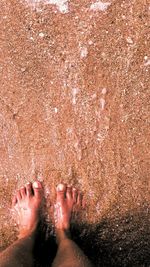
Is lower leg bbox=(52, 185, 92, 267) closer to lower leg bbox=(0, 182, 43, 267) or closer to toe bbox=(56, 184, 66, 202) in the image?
toe bbox=(56, 184, 66, 202)

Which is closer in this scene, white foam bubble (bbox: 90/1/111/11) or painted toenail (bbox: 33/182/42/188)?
white foam bubble (bbox: 90/1/111/11)

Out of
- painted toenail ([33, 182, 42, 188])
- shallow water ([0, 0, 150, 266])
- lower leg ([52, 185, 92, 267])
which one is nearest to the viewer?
lower leg ([52, 185, 92, 267])

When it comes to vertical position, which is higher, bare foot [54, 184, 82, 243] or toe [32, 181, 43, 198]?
toe [32, 181, 43, 198]

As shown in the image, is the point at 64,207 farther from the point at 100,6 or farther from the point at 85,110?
the point at 100,6

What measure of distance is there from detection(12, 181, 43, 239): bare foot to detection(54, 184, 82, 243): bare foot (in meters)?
0.12

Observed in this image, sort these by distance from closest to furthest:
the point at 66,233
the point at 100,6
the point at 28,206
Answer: the point at 100,6, the point at 66,233, the point at 28,206

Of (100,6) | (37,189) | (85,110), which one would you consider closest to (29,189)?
(37,189)

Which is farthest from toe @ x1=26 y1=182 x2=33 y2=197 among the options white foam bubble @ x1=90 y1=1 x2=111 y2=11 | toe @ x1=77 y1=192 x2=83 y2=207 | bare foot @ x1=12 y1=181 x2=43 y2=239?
white foam bubble @ x1=90 y1=1 x2=111 y2=11

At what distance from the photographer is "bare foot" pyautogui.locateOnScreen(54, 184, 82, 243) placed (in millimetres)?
2693

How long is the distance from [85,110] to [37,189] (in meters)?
0.56

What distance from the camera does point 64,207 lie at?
9.13ft

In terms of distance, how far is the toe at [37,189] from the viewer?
268 centimetres

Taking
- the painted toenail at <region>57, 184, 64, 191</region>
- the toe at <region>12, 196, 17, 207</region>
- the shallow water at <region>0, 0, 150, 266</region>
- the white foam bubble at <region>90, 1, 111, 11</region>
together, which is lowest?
the toe at <region>12, 196, 17, 207</region>

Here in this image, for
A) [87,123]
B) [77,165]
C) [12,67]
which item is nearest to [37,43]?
[12,67]
